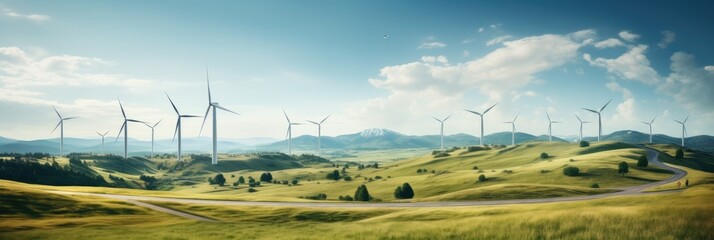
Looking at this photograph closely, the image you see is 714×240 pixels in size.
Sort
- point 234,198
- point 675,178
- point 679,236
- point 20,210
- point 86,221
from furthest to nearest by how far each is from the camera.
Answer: point 675,178 → point 234,198 → point 20,210 → point 86,221 → point 679,236

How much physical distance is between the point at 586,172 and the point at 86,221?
5405 inches

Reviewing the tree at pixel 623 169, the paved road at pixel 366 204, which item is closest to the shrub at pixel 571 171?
the tree at pixel 623 169

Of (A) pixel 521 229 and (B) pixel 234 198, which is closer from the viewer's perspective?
(A) pixel 521 229

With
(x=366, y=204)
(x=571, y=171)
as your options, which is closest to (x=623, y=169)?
(x=571, y=171)

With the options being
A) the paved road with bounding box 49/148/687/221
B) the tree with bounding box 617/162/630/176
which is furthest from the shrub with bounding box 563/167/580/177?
the paved road with bounding box 49/148/687/221

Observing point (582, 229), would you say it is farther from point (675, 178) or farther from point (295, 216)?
point (675, 178)

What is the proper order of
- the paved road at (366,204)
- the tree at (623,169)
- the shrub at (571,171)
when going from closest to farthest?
the paved road at (366,204), the tree at (623,169), the shrub at (571,171)

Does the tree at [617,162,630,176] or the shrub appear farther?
the shrub

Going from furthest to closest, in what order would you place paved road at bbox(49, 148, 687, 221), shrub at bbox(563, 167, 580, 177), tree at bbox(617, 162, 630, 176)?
1. shrub at bbox(563, 167, 580, 177)
2. tree at bbox(617, 162, 630, 176)
3. paved road at bbox(49, 148, 687, 221)

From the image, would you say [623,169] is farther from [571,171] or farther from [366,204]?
[366,204]

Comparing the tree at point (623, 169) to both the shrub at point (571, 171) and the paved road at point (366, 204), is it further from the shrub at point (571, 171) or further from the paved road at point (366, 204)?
the shrub at point (571, 171)

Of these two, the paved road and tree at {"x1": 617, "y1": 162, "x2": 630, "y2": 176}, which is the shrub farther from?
the paved road

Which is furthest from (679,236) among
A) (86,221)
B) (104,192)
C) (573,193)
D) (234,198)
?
(104,192)

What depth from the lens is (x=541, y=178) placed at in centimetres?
14025
